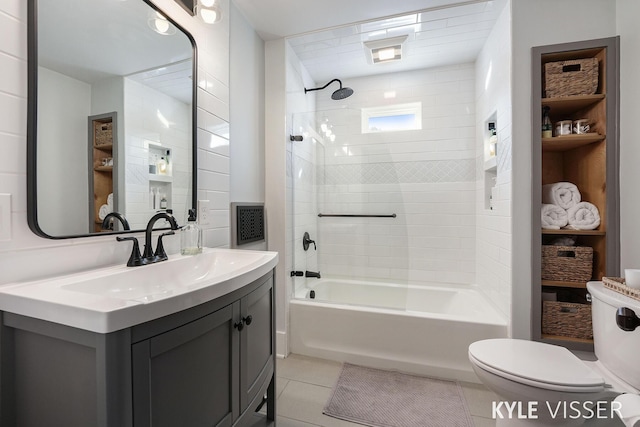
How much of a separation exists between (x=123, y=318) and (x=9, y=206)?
57cm

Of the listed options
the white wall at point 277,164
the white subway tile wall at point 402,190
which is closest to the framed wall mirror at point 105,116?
the white wall at point 277,164

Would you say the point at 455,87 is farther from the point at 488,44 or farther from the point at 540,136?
the point at 540,136

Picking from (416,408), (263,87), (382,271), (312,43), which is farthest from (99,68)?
(382,271)

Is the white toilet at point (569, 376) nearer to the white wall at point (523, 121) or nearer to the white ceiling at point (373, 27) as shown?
the white wall at point (523, 121)

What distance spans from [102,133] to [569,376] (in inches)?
80.4

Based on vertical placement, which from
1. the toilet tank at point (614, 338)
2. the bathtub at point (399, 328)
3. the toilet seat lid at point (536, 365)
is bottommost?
the bathtub at point (399, 328)

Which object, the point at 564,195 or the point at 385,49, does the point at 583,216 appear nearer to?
the point at 564,195

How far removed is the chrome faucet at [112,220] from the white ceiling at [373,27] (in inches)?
63.2

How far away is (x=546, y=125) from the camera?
66.5 inches

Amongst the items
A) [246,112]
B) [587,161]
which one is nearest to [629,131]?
[587,161]

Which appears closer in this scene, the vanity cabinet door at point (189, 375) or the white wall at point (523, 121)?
the vanity cabinet door at point (189, 375)

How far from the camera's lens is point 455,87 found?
2.62 meters

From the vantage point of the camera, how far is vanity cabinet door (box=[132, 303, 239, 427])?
65 cm

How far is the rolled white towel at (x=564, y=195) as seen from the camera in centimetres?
167
